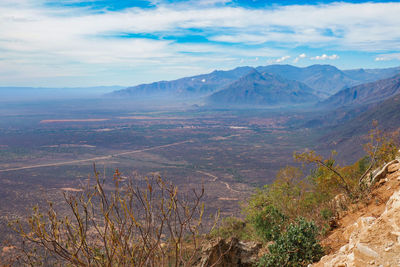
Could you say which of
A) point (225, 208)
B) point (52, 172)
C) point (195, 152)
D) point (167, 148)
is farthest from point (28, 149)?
point (225, 208)

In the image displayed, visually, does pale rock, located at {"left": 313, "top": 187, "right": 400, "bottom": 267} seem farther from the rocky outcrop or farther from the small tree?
the rocky outcrop

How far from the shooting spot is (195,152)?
12825 centimetres

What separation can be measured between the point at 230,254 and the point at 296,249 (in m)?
3.36

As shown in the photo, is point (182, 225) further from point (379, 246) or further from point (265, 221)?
point (265, 221)

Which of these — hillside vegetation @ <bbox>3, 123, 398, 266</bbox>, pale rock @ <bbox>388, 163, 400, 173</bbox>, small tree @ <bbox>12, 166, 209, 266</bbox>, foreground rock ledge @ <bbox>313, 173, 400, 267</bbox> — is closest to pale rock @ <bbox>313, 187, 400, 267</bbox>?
foreground rock ledge @ <bbox>313, 173, 400, 267</bbox>

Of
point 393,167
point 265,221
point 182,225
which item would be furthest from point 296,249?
point 265,221

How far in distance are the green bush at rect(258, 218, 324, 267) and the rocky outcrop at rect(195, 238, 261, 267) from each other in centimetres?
184

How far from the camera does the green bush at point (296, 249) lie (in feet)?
32.3

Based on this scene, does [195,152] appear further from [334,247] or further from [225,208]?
[334,247]

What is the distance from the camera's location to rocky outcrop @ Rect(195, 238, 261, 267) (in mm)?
11977

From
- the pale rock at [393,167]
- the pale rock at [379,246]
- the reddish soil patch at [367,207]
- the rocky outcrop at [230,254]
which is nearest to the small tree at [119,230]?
the pale rock at [379,246]

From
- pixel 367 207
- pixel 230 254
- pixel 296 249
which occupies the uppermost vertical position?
pixel 367 207

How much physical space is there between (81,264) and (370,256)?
5.69 meters

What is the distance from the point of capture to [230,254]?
12500mm
